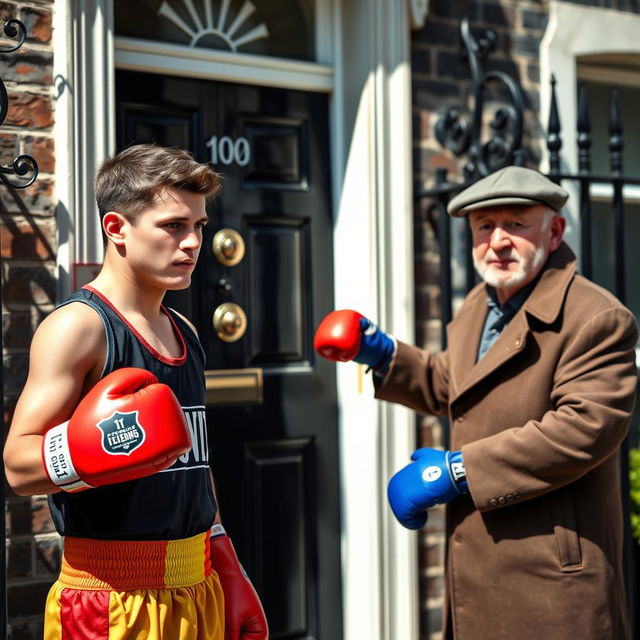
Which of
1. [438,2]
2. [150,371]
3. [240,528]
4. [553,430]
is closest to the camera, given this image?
[150,371]

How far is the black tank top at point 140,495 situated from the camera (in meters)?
2.14

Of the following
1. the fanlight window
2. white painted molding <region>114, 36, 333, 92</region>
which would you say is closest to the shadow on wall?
white painted molding <region>114, 36, 333, 92</region>

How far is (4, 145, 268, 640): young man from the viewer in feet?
6.41

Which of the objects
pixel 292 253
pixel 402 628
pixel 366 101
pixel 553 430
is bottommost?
pixel 402 628

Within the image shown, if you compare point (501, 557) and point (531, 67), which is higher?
point (531, 67)

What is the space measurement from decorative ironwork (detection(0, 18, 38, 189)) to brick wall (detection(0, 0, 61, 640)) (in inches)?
1.6

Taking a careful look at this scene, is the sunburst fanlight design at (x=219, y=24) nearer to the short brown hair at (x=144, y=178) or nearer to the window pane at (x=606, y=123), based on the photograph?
the short brown hair at (x=144, y=178)

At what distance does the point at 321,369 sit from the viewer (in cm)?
390

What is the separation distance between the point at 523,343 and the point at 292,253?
1311mm

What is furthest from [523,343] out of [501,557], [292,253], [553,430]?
[292,253]

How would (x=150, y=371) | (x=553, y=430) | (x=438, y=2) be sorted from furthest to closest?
(x=438, y=2), (x=553, y=430), (x=150, y=371)

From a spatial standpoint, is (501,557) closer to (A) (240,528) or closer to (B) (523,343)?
(B) (523,343)

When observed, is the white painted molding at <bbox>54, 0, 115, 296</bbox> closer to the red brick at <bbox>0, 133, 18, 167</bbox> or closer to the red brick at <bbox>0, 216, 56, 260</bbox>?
the red brick at <bbox>0, 216, 56, 260</bbox>

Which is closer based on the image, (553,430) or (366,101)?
(553,430)
